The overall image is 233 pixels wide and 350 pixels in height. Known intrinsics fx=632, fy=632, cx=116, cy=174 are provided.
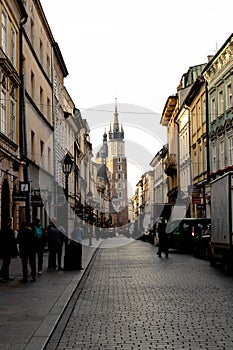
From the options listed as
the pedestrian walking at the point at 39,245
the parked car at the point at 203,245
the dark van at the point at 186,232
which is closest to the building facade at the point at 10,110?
the pedestrian walking at the point at 39,245

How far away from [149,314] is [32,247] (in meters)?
6.55

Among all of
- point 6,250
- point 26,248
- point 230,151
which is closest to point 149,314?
point 26,248

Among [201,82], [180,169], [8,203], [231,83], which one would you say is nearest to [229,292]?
[8,203]

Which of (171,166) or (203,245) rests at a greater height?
(171,166)

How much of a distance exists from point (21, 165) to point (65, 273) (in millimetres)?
13098

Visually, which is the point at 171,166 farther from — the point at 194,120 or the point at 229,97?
the point at 229,97

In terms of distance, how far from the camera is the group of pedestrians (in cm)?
1667

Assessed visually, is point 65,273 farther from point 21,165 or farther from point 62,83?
point 62,83

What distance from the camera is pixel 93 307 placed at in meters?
12.2

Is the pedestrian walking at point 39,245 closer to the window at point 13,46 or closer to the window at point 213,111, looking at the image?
the window at point 13,46

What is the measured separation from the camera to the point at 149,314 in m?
11.0

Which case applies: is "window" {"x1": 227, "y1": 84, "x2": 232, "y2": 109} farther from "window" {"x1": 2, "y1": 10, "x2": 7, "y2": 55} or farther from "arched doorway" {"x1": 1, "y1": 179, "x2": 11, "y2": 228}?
"arched doorway" {"x1": 1, "y1": 179, "x2": 11, "y2": 228}

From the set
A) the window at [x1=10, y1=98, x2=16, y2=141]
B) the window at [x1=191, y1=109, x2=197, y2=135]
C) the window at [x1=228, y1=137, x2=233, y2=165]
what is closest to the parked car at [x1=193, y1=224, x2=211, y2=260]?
the window at [x1=10, y1=98, x2=16, y2=141]

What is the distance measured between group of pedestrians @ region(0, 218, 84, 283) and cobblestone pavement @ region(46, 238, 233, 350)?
1604 millimetres
